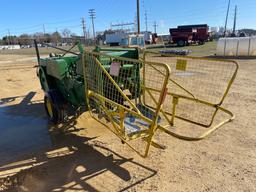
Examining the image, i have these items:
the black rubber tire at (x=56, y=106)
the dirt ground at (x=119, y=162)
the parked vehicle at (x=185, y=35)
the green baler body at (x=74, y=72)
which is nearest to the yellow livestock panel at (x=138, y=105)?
the green baler body at (x=74, y=72)

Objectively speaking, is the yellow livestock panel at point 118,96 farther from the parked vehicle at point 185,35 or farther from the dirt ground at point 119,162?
the parked vehicle at point 185,35

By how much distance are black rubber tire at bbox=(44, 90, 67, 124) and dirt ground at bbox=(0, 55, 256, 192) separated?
0.89ft

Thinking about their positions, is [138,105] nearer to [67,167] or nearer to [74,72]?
[74,72]

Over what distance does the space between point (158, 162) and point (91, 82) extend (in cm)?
167

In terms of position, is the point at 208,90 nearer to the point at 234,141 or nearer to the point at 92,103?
the point at 234,141

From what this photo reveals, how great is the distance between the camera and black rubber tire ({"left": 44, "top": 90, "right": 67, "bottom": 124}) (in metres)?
5.40

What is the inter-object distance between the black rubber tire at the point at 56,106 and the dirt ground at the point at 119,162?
0.27 m

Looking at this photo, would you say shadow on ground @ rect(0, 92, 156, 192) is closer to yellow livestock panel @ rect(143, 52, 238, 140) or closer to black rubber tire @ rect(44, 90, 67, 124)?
black rubber tire @ rect(44, 90, 67, 124)

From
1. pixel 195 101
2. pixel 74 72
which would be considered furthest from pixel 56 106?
pixel 195 101

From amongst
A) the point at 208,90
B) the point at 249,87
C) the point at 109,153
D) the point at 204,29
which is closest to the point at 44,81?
the point at 109,153

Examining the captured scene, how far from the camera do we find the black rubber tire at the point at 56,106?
5398 millimetres

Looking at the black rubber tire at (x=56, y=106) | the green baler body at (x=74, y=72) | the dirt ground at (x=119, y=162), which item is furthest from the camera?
the black rubber tire at (x=56, y=106)

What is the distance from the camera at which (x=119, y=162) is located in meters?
4.04

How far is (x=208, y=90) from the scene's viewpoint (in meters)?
8.33
